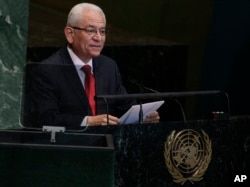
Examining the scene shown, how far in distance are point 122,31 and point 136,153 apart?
2.71 metres

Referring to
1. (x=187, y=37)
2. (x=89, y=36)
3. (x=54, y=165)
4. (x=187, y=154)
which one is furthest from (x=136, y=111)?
(x=187, y=37)

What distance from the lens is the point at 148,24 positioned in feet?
20.2

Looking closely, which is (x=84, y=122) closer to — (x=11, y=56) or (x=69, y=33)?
(x=69, y=33)

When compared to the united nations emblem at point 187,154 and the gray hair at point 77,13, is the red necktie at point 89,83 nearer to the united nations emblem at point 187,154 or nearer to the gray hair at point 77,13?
the gray hair at point 77,13

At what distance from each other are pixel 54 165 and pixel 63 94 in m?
0.94

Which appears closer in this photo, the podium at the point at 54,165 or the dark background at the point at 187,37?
the podium at the point at 54,165

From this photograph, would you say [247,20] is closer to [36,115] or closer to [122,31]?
[122,31]

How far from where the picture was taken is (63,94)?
3611mm

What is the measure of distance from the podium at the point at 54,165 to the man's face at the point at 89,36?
4.12 ft

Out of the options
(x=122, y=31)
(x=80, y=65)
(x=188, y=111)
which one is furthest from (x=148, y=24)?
(x=80, y=65)

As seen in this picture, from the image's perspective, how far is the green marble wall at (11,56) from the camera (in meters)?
4.45

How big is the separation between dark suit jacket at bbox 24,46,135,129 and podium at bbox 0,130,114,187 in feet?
1.63

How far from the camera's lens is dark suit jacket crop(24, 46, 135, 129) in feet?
10.9

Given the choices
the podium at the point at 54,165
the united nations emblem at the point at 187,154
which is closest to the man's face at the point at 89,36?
the united nations emblem at the point at 187,154
